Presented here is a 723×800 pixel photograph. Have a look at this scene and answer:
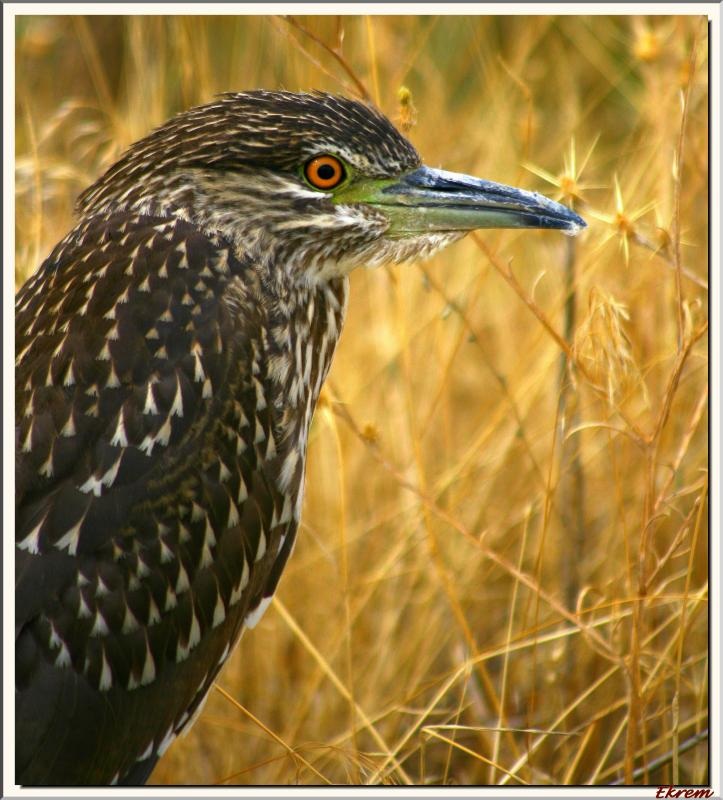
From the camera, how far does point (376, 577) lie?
170 inches

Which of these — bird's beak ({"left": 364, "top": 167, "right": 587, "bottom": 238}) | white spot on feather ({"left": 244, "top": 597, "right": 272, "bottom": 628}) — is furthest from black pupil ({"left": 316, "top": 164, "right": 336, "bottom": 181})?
white spot on feather ({"left": 244, "top": 597, "right": 272, "bottom": 628})

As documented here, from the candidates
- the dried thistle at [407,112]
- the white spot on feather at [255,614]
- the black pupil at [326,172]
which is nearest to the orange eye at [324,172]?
the black pupil at [326,172]

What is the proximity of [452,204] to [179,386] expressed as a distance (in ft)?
2.98

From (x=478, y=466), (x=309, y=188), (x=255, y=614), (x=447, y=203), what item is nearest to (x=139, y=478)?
(x=255, y=614)

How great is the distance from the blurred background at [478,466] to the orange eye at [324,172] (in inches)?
9.3

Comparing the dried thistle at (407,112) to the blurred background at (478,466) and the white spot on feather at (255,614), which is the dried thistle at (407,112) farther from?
the white spot on feather at (255,614)

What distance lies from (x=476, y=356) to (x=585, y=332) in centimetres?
227

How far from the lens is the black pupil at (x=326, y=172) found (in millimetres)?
3246

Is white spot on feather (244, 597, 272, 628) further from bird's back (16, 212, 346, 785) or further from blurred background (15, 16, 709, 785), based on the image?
blurred background (15, 16, 709, 785)

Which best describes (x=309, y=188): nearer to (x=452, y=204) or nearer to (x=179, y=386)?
(x=452, y=204)

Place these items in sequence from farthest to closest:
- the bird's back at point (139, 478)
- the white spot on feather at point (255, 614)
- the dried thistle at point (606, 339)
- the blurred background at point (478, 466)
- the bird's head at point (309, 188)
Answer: the blurred background at point (478, 466) → the white spot on feather at point (255, 614) → the bird's head at point (309, 188) → the dried thistle at point (606, 339) → the bird's back at point (139, 478)

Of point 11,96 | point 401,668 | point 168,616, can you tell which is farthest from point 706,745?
point 11,96

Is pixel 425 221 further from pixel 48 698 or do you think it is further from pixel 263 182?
pixel 48 698

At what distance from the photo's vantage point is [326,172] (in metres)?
3.26
